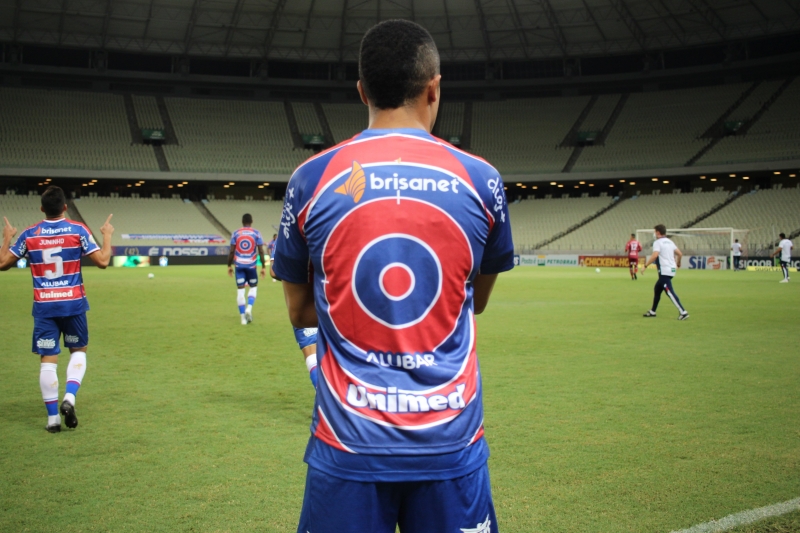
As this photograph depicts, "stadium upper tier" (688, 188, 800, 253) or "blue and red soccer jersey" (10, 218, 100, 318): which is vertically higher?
"stadium upper tier" (688, 188, 800, 253)

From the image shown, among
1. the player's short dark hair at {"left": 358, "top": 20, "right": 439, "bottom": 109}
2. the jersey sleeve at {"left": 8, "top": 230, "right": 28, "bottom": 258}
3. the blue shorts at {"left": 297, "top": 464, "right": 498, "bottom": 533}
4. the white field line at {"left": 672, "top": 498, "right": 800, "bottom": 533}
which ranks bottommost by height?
the white field line at {"left": 672, "top": 498, "right": 800, "bottom": 533}

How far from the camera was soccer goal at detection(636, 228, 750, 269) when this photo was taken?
149ft

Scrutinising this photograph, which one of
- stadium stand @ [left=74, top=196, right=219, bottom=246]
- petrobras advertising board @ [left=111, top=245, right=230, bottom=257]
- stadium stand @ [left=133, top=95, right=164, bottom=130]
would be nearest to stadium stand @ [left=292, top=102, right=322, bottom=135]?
stadium stand @ [left=133, top=95, right=164, bottom=130]

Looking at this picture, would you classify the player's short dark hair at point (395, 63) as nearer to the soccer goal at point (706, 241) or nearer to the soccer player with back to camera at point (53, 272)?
the soccer player with back to camera at point (53, 272)

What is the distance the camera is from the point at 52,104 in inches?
2286

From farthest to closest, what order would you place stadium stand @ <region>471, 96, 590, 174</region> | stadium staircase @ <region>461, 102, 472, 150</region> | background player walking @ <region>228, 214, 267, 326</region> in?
stadium staircase @ <region>461, 102, 472, 150</region> < stadium stand @ <region>471, 96, 590, 174</region> < background player walking @ <region>228, 214, 267, 326</region>

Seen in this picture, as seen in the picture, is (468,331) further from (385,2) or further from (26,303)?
(385,2)

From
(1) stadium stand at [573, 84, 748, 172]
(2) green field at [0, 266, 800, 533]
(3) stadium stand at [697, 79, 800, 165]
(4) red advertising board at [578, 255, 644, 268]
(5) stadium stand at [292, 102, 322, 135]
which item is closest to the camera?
(2) green field at [0, 266, 800, 533]

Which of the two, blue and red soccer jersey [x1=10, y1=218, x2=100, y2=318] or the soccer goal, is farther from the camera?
the soccer goal

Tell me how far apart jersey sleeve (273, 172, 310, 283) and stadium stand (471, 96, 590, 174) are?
60697 millimetres

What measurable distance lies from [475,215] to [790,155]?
58.2 metres

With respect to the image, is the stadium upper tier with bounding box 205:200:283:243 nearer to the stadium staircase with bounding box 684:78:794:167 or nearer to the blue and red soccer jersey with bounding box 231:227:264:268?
the stadium staircase with bounding box 684:78:794:167

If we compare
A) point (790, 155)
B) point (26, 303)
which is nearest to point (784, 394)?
point (26, 303)

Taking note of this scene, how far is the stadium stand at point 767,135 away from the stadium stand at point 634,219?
3331 mm
